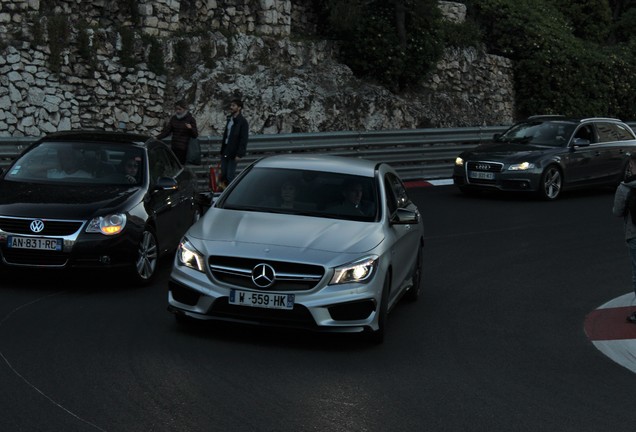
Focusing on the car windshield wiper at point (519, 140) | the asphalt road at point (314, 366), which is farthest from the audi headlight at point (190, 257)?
the car windshield wiper at point (519, 140)

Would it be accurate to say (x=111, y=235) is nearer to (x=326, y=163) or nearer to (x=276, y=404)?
(x=326, y=163)

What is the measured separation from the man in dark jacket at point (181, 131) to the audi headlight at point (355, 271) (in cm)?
1011

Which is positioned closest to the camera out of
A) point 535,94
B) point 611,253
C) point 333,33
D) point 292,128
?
point 611,253

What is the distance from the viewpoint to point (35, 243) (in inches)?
439

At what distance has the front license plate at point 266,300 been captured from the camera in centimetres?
913

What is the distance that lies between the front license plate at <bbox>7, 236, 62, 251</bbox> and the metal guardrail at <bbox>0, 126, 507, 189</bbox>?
9637mm

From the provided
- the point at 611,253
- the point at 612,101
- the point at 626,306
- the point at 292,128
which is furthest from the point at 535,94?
the point at 626,306

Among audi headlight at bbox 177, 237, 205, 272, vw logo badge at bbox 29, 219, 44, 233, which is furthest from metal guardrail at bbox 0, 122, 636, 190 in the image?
audi headlight at bbox 177, 237, 205, 272

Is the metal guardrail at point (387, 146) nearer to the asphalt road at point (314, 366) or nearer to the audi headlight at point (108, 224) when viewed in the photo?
the asphalt road at point (314, 366)

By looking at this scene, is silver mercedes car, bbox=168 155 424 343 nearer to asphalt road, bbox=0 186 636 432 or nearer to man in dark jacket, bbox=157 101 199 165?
asphalt road, bbox=0 186 636 432

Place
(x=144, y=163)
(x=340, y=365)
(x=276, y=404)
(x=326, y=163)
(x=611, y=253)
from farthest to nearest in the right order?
(x=611, y=253)
(x=144, y=163)
(x=326, y=163)
(x=340, y=365)
(x=276, y=404)

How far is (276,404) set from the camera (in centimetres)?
762

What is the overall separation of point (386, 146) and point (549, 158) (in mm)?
3609

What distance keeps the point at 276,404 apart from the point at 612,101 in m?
29.1
